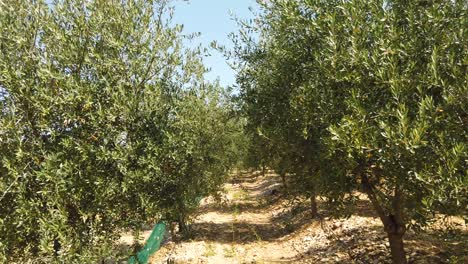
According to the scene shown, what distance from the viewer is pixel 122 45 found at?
10477mm

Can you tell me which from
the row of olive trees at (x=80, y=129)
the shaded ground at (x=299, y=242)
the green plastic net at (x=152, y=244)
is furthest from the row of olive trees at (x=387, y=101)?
the green plastic net at (x=152, y=244)

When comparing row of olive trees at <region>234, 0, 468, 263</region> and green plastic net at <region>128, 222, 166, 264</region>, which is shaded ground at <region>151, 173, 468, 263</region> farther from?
row of olive trees at <region>234, 0, 468, 263</region>

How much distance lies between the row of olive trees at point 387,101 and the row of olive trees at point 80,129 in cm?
443

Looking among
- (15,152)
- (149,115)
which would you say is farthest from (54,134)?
(149,115)

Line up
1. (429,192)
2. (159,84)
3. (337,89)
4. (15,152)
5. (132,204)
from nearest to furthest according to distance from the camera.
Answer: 1. (429,192)
2. (15,152)
3. (337,89)
4. (132,204)
5. (159,84)

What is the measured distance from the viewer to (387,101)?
362 inches

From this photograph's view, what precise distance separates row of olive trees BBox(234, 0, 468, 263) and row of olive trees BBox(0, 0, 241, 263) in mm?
4431

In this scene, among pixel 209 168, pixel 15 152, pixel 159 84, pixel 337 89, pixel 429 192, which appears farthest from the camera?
pixel 209 168

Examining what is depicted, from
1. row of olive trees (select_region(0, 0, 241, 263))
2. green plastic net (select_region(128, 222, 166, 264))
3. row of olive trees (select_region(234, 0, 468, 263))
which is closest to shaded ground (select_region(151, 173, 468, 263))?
green plastic net (select_region(128, 222, 166, 264))

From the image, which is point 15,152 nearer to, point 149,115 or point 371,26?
point 149,115

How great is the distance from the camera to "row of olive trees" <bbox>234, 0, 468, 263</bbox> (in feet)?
25.9

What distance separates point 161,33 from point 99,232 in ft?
21.3

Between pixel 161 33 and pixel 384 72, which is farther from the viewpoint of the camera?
pixel 161 33

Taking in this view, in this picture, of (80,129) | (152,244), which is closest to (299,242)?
(152,244)
